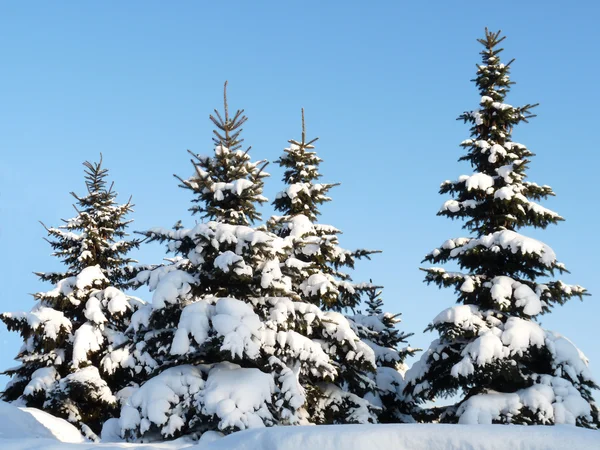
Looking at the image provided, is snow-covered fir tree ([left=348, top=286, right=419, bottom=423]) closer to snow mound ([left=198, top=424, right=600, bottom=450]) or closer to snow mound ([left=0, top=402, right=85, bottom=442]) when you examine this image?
snow mound ([left=0, top=402, right=85, bottom=442])

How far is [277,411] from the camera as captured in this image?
11977 mm

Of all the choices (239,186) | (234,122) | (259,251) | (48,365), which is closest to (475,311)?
(259,251)

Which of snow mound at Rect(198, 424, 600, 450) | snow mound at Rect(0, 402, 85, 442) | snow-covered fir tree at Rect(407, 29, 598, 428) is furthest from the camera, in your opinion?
snow-covered fir tree at Rect(407, 29, 598, 428)

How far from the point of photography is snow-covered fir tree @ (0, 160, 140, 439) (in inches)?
728

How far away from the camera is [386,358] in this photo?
70.3ft

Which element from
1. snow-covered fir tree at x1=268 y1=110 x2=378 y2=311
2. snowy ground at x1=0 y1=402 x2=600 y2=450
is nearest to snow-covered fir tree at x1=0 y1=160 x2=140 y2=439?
snow-covered fir tree at x1=268 y1=110 x2=378 y2=311

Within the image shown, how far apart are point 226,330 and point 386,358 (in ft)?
36.5

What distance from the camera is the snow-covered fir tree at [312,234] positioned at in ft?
56.8

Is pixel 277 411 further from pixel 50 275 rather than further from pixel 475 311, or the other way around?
pixel 50 275

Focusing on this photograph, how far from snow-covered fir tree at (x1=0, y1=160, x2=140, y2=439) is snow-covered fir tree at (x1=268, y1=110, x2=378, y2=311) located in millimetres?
6421

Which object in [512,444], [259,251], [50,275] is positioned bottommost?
[512,444]

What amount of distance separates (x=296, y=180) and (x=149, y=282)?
8.00 meters

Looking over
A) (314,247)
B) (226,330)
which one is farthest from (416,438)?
(314,247)

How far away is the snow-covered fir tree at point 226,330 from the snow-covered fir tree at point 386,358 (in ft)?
10.9
